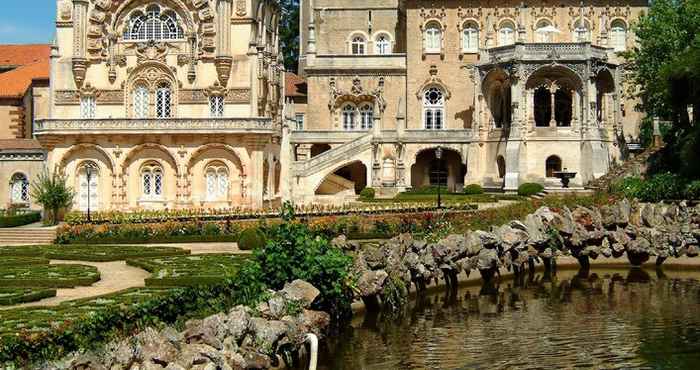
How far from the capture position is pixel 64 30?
46.8 metres

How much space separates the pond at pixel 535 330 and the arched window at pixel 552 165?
25.8 metres

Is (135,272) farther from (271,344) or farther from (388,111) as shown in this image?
(388,111)

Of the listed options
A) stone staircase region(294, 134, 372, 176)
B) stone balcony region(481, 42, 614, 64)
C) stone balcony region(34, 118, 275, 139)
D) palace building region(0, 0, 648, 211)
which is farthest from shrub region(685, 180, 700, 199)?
stone staircase region(294, 134, 372, 176)

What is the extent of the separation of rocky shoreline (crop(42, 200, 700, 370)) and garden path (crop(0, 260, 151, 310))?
5395 millimetres

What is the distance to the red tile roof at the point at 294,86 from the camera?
6260 centimetres

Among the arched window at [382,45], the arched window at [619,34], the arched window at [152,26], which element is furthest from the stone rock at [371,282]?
the arched window at [382,45]

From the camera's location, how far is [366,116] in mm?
60250

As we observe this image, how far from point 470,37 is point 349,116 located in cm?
1002

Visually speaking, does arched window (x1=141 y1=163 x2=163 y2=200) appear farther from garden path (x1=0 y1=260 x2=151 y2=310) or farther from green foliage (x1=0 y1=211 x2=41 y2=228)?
garden path (x1=0 y1=260 x2=151 y2=310)

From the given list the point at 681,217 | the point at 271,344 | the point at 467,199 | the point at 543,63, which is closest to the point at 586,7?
the point at 543,63

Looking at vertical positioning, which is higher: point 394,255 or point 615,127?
point 615,127

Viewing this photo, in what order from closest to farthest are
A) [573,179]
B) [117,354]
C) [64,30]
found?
[117,354] → [64,30] → [573,179]

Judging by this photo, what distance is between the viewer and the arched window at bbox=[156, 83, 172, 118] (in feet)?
155

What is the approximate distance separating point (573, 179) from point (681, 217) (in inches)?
777
